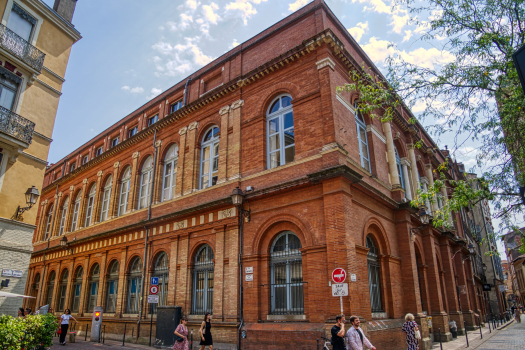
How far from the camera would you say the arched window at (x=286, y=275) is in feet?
41.0

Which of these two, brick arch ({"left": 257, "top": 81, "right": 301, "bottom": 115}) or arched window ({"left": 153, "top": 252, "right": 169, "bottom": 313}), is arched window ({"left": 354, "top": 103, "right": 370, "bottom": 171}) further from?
arched window ({"left": 153, "top": 252, "right": 169, "bottom": 313})

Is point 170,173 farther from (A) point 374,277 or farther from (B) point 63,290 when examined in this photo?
(B) point 63,290

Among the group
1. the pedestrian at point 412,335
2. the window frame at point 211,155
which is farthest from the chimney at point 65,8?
the pedestrian at point 412,335

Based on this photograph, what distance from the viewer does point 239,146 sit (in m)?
15.8

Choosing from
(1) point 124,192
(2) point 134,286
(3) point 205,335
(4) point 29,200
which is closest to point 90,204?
(1) point 124,192

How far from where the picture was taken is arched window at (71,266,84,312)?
22.7 m

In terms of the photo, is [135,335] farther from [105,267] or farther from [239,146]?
[239,146]

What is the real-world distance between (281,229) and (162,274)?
7.54 m

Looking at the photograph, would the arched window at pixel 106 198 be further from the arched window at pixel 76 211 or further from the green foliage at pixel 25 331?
the green foliage at pixel 25 331

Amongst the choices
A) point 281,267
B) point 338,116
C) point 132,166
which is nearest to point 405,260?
point 281,267

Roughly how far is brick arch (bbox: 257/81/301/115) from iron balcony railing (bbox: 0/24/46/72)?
30.3ft

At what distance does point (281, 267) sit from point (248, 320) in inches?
87.8

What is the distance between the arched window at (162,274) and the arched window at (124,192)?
520cm

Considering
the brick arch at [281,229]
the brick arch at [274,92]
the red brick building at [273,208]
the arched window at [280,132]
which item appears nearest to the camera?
the red brick building at [273,208]
